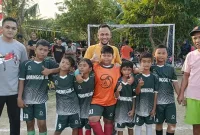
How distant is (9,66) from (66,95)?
917mm

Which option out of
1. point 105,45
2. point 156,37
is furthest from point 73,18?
point 105,45

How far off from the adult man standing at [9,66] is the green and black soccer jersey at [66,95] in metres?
0.62

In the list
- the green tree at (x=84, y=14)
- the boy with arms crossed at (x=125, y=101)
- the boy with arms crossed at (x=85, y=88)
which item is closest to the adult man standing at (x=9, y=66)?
the boy with arms crossed at (x=85, y=88)

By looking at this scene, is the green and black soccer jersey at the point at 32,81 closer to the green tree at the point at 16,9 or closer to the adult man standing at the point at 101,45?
the adult man standing at the point at 101,45

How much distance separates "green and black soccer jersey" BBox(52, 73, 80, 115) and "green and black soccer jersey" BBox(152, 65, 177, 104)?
1.30 metres

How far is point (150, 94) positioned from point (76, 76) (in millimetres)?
1167

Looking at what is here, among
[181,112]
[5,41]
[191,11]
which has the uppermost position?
[191,11]

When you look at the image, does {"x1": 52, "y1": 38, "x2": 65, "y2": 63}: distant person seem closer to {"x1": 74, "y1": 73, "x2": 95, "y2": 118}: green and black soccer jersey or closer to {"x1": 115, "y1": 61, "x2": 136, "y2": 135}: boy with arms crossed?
{"x1": 74, "y1": 73, "x2": 95, "y2": 118}: green and black soccer jersey

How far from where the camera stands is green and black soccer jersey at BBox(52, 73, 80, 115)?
4293 millimetres

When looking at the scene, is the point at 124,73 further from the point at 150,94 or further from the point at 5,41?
the point at 5,41

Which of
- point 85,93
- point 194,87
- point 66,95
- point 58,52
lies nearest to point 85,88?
point 85,93

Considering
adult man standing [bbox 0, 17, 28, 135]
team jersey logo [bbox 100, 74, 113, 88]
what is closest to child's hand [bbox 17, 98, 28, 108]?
adult man standing [bbox 0, 17, 28, 135]

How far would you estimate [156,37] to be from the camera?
18031 millimetres

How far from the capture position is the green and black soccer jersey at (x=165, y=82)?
454 centimetres
